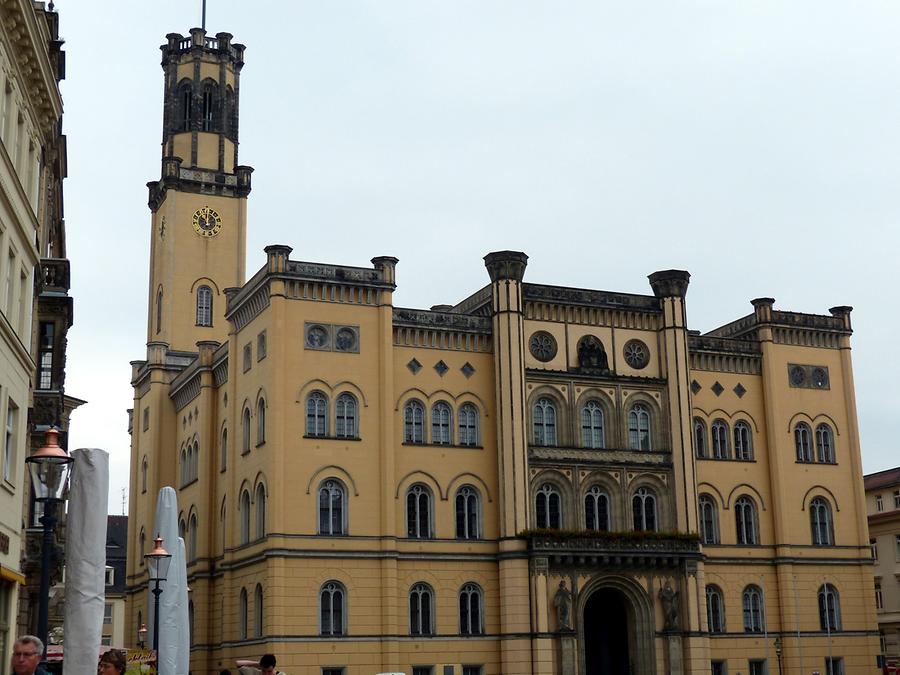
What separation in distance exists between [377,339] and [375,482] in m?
6.51

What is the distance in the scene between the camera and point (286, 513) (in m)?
52.4

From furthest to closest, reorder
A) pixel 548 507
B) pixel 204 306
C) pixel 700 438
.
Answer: pixel 204 306 < pixel 700 438 < pixel 548 507

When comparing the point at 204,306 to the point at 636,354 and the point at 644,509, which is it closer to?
the point at 636,354

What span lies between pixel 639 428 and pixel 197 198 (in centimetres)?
3066

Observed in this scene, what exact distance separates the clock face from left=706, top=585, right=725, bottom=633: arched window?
116 feet

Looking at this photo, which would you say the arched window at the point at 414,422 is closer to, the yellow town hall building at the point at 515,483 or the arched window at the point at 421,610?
the yellow town hall building at the point at 515,483

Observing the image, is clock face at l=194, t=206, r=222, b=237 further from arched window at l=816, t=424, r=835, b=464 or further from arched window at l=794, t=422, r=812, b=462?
arched window at l=816, t=424, r=835, b=464

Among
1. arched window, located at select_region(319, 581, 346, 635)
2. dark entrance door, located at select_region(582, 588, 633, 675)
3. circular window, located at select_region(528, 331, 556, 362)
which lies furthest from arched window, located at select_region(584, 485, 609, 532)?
arched window, located at select_region(319, 581, 346, 635)

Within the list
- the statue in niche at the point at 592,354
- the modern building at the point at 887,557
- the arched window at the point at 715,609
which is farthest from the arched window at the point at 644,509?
the modern building at the point at 887,557

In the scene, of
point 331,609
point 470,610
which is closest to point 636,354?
point 470,610

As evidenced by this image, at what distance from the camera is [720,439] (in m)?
62.6

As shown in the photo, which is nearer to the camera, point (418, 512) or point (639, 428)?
point (418, 512)

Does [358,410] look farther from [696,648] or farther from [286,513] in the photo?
[696,648]

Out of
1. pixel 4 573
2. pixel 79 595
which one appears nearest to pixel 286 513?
pixel 4 573
